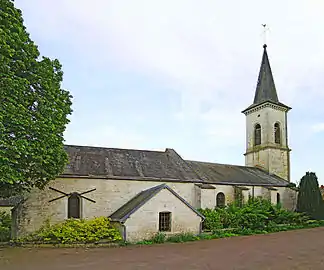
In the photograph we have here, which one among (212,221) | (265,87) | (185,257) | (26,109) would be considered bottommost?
(185,257)

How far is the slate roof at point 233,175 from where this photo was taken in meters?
25.5

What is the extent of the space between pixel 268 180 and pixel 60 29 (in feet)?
71.6

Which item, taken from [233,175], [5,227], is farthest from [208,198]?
[5,227]

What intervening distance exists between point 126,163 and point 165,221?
17.1ft

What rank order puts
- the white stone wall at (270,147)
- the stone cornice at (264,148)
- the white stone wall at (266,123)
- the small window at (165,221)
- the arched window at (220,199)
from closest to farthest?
1. the small window at (165,221)
2. the arched window at (220,199)
3. the white stone wall at (270,147)
4. the stone cornice at (264,148)
5. the white stone wall at (266,123)

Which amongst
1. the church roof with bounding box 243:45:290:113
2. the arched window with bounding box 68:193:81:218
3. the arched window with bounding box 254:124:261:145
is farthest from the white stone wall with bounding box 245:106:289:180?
the arched window with bounding box 68:193:81:218

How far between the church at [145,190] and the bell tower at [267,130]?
132 millimetres

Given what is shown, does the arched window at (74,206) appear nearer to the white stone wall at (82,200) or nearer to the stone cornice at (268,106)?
the white stone wall at (82,200)

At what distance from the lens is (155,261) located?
12.0 metres

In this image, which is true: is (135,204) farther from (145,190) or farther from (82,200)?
(82,200)

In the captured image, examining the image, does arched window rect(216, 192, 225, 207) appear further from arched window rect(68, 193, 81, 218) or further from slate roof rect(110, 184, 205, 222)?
arched window rect(68, 193, 81, 218)

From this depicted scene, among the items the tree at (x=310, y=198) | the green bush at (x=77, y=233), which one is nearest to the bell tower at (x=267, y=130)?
the tree at (x=310, y=198)

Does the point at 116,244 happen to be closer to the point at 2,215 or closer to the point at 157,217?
the point at 157,217

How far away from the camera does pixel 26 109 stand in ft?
42.5
